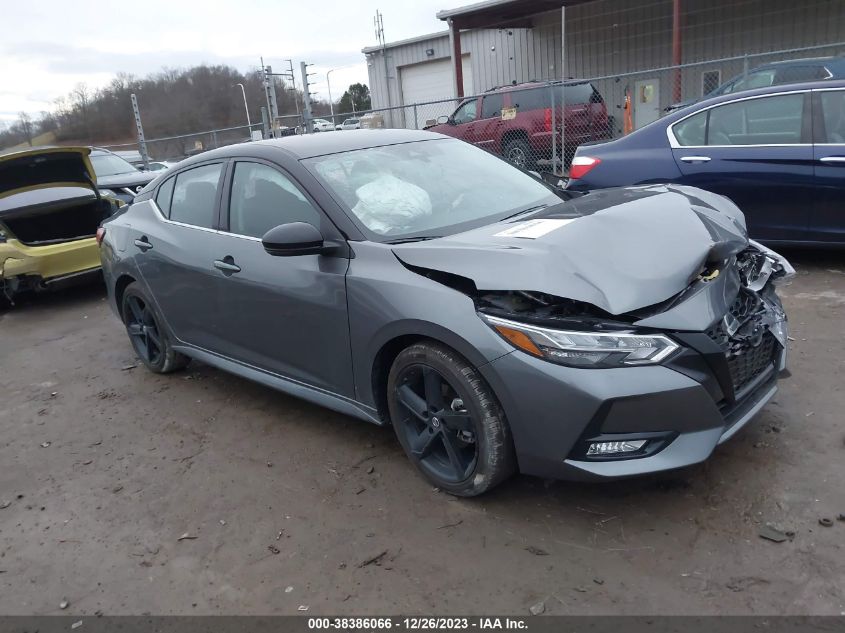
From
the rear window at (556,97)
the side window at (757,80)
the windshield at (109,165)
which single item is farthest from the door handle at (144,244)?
the side window at (757,80)

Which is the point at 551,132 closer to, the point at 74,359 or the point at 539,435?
the point at 74,359

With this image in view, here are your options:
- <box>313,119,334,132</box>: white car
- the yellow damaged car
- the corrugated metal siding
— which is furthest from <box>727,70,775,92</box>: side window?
the yellow damaged car

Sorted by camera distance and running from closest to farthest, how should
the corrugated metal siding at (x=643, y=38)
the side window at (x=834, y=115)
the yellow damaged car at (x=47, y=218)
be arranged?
the side window at (x=834, y=115)
the yellow damaged car at (x=47, y=218)
the corrugated metal siding at (x=643, y=38)

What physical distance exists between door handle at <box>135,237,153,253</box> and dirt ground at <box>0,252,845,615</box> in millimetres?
1191

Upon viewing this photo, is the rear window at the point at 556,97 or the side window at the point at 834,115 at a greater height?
the rear window at the point at 556,97

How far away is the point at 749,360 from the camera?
293 cm

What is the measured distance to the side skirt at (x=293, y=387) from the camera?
137 inches

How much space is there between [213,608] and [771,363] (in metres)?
2.61

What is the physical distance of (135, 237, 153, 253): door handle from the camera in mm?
4751

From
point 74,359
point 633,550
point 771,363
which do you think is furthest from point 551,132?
point 633,550

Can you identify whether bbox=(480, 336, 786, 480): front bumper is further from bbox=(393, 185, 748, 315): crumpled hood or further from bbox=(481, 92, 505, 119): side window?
bbox=(481, 92, 505, 119): side window

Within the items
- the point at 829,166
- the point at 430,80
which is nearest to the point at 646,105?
the point at 430,80

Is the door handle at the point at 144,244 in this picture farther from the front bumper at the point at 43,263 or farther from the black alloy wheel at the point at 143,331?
the front bumper at the point at 43,263

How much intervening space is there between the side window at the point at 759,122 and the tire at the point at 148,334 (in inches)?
187
